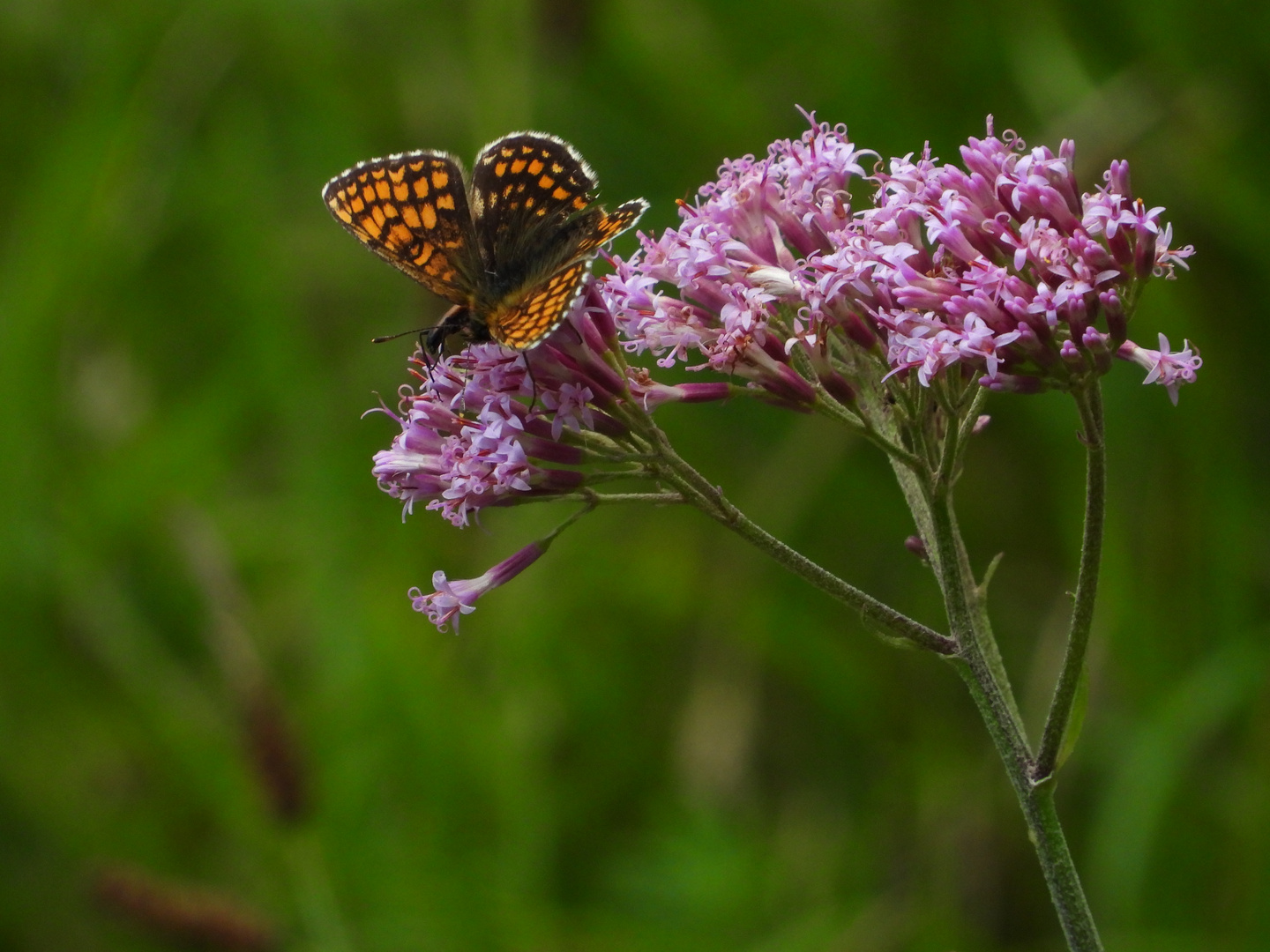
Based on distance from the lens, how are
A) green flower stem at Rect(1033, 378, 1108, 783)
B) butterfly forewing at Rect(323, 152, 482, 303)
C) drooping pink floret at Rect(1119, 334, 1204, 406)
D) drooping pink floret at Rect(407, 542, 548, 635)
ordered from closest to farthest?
green flower stem at Rect(1033, 378, 1108, 783)
drooping pink floret at Rect(1119, 334, 1204, 406)
drooping pink floret at Rect(407, 542, 548, 635)
butterfly forewing at Rect(323, 152, 482, 303)

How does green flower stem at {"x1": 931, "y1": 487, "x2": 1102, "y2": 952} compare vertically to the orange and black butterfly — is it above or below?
below

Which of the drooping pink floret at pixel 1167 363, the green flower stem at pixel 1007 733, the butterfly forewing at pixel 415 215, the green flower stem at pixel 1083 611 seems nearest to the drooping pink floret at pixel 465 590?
the butterfly forewing at pixel 415 215

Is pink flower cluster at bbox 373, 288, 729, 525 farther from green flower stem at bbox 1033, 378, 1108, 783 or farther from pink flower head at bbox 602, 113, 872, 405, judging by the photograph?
green flower stem at bbox 1033, 378, 1108, 783

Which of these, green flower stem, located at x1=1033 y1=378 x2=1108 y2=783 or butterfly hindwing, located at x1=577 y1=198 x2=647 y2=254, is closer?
green flower stem, located at x1=1033 y1=378 x2=1108 y2=783

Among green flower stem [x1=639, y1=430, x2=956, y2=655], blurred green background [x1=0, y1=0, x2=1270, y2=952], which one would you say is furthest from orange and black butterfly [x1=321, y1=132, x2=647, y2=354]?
blurred green background [x1=0, y1=0, x2=1270, y2=952]

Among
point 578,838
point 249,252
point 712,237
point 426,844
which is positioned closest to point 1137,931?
point 578,838

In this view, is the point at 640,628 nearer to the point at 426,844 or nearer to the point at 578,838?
the point at 578,838

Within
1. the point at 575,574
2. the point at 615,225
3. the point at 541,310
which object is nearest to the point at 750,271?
the point at 615,225
